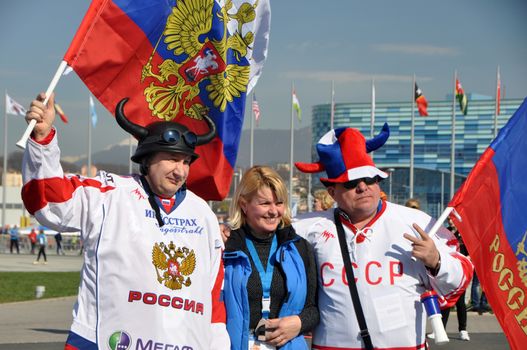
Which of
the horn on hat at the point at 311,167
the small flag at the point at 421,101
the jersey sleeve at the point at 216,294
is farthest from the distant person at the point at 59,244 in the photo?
the jersey sleeve at the point at 216,294

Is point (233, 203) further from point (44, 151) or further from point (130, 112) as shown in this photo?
point (44, 151)

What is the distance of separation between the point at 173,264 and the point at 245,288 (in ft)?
1.76

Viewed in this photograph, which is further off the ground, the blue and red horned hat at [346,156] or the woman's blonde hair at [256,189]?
the blue and red horned hat at [346,156]

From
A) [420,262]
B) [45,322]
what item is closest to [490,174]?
[420,262]

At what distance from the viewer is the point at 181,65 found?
6.26 meters

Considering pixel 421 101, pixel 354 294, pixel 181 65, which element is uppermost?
pixel 421 101

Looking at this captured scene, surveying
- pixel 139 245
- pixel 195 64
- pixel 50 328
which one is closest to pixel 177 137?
pixel 139 245

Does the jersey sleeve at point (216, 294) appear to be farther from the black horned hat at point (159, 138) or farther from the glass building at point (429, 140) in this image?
the glass building at point (429, 140)

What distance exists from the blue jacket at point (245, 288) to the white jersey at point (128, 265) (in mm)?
270

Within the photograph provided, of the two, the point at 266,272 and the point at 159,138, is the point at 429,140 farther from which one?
the point at 159,138

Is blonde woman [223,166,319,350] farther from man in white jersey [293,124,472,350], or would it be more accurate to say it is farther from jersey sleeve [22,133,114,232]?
jersey sleeve [22,133,114,232]

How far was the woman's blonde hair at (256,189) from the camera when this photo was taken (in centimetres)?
534

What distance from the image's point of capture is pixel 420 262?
5.33 meters

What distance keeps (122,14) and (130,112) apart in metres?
0.61
